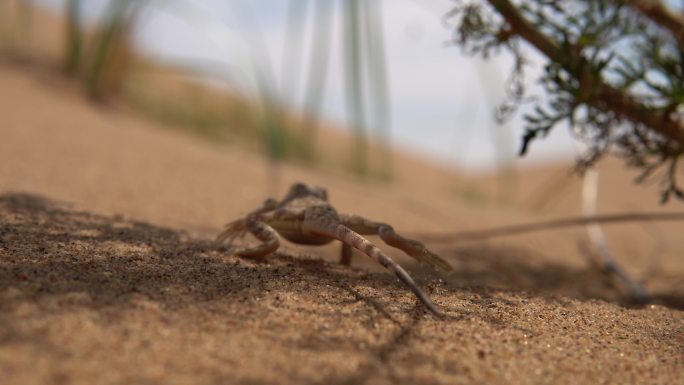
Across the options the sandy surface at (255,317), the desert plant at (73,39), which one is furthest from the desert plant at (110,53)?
the sandy surface at (255,317)

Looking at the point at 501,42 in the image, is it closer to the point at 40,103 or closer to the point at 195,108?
the point at 40,103

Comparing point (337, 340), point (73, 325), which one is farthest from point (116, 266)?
point (337, 340)

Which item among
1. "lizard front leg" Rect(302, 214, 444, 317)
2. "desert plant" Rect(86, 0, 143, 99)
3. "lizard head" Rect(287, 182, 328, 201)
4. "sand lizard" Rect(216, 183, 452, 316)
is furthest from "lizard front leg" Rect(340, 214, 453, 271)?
"desert plant" Rect(86, 0, 143, 99)

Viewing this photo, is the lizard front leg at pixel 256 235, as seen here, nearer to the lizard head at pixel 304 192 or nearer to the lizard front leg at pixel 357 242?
the lizard front leg at pixel 357 242

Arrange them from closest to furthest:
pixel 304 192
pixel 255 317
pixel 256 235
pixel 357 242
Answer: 1. pixel 255 317
2. pixel 357 242
3. pixel 256 235
4. pixel 304 192

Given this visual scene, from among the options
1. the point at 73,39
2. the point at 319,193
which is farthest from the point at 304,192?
the point at 73,39

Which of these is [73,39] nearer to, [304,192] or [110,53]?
[110,53]

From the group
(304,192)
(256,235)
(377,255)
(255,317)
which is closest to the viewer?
(255,317)
